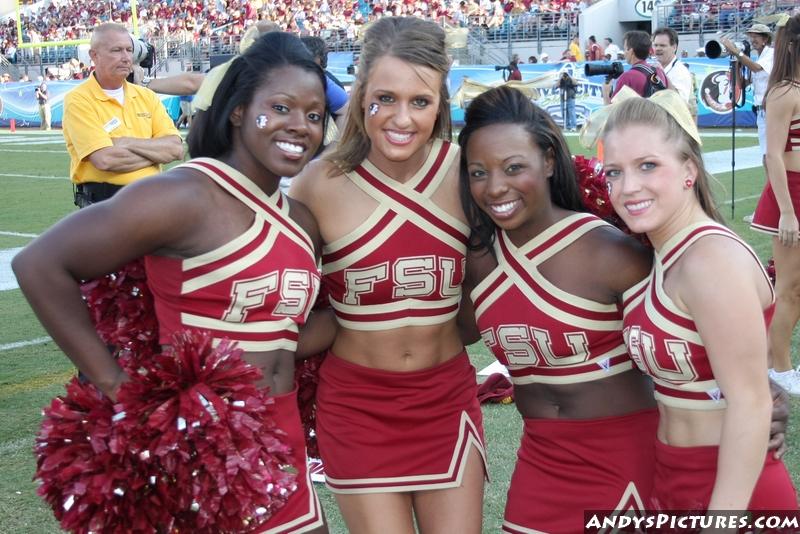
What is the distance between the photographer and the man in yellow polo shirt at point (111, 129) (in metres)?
5.19

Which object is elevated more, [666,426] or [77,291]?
[77,291]

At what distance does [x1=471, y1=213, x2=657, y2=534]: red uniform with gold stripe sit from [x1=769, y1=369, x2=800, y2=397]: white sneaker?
2.59 meters

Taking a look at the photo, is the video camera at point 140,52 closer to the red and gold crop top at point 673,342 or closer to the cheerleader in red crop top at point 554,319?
the cheerleader in red crop top at point 554,319

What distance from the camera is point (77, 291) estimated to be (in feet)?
6.64

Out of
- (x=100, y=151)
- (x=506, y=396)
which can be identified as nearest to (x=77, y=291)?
(x=506, y=396)

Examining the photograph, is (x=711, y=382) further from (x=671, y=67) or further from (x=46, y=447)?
(x=671, y=67)

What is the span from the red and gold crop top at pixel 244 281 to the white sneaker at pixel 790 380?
317 cm

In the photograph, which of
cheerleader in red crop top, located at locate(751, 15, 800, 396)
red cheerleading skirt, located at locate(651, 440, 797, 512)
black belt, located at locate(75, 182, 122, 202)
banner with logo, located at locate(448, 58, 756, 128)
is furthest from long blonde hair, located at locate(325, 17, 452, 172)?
banner with logo, located at locate(448, 58, 756, 128)

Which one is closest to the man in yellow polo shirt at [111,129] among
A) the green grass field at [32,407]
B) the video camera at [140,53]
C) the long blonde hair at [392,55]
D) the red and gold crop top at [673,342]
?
the video camera at [140,53]

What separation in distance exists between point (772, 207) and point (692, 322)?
3032 mm

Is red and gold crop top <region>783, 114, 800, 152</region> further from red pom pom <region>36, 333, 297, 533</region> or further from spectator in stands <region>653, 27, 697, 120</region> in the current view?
spectator in stands <region>653, 27, 697, 120</region>

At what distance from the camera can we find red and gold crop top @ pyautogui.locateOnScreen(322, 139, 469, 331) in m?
2.53

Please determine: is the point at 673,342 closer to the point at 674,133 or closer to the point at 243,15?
the point at 674,133

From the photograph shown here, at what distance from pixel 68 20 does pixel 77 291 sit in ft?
135
